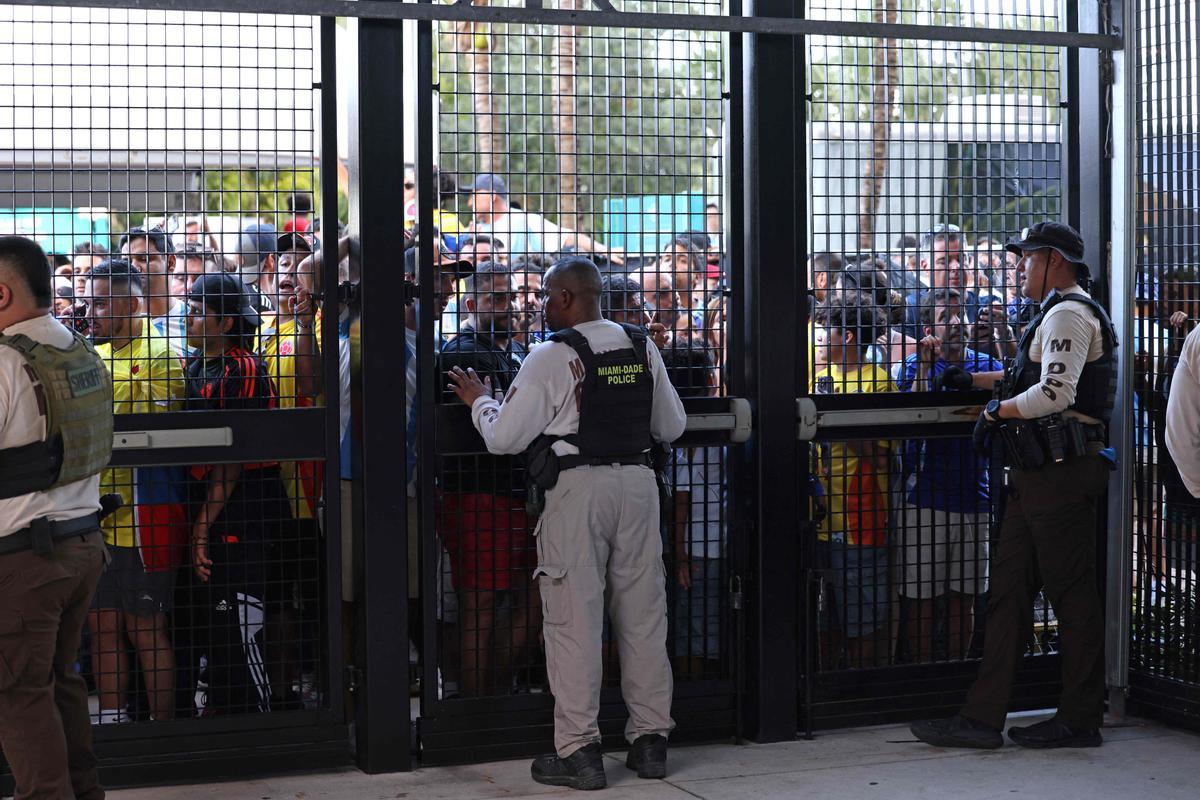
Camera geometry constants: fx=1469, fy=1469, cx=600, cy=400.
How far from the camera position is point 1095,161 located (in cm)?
604

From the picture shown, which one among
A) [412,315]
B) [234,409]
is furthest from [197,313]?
[412,315]

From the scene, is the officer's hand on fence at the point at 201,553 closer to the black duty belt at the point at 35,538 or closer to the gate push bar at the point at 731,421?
the black duty belt at the point at 35,538

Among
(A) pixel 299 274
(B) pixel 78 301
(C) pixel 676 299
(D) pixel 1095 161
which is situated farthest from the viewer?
(D) pixel 1095 161

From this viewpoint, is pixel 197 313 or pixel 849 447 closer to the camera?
pixel 197 313

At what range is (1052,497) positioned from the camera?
5.48m

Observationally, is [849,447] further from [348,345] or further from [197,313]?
[197,313]

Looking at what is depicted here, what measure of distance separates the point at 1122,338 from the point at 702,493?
186 cm

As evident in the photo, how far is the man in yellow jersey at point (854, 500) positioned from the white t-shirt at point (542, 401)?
1.04 m

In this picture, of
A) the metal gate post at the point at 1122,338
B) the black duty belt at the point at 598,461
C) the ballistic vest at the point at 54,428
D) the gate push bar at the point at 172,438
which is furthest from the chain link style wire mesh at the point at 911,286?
the ballistic vest at the point at 54,428

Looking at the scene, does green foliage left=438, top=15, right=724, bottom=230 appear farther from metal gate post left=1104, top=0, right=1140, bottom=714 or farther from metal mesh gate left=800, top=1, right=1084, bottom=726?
metal gate post left=1104, top=0, right=1140, bottom=714

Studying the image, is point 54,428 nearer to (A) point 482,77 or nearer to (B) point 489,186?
(B) point 489,186

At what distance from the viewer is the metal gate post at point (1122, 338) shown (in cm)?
595

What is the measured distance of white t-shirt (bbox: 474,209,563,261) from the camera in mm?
5375

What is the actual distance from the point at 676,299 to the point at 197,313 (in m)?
1.78
